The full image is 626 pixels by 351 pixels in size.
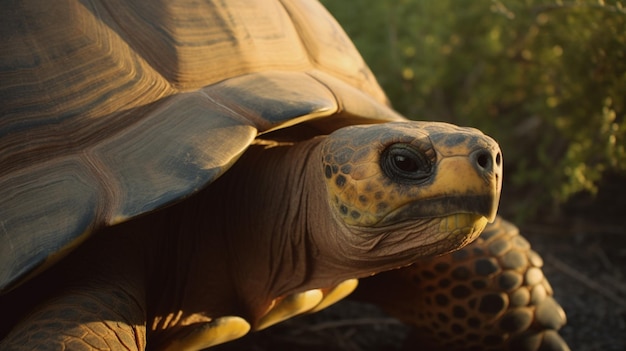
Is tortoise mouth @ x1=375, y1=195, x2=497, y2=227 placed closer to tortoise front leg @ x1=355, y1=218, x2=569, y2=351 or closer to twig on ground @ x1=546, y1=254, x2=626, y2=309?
tortoise front leg @ x1=355, y1=218, x2=569, y2=351

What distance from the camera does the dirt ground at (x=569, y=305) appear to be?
241 cm

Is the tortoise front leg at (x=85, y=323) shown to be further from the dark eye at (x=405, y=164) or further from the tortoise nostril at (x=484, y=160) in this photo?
the tortoise nostril at (x=484, y=160)

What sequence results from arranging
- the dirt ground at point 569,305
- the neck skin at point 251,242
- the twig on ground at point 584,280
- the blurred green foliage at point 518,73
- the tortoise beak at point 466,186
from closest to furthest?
the tortoise beak at point 466,186 → the neck skin at point 251,242 → the dirt ground at point 569,305 → the twig on ground at point 584,280 → the blurred green foliage at point 518,73

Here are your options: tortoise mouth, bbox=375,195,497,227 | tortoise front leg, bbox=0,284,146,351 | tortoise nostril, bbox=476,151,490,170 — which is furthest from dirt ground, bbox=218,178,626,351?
tortoise nostril, bbox=476,151,490,170

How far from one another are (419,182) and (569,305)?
1.60m

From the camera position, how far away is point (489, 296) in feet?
6.75

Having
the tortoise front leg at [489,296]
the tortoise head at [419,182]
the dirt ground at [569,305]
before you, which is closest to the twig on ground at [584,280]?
the dirt ground at [569,305]

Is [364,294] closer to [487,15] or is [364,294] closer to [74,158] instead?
[74,158]

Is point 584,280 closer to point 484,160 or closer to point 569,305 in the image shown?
point 569,305

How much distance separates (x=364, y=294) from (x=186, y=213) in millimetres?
770

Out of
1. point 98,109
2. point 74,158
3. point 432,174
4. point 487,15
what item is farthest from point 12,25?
point 487,15

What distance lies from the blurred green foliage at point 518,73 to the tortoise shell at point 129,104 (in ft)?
4.17

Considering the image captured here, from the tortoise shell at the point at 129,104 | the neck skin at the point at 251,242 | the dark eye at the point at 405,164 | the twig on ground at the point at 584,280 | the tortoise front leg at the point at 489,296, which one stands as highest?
the tortoise shell at the point at 129,104

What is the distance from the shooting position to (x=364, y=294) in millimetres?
2230
